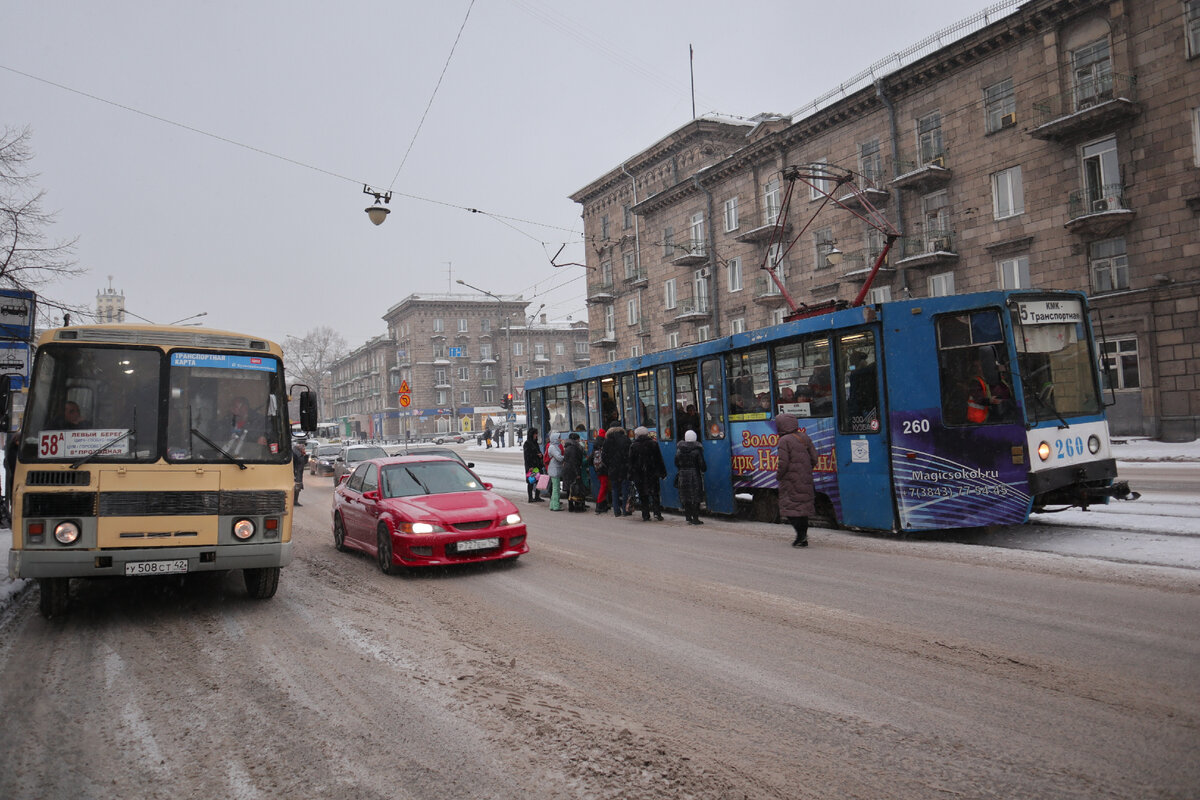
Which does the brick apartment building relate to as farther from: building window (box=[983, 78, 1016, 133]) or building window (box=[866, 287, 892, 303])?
building window (box=[983, 78, 1016, 133])

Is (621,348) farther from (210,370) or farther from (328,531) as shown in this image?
(210,370)

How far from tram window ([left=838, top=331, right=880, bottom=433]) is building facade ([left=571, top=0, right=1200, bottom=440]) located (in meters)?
6.37

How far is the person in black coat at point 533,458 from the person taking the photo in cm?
1934

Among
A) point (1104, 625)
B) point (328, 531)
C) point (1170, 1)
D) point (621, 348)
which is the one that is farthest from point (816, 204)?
point (1104, 625)

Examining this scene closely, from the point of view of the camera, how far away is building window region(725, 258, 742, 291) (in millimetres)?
39062

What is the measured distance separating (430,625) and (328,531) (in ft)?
29.2

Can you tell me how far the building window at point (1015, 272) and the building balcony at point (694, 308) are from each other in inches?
628

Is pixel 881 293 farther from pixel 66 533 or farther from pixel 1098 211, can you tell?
pixel 66 533

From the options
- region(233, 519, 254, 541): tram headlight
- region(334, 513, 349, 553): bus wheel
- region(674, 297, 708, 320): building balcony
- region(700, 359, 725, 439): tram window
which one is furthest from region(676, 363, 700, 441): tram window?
region(674, 297, 708, 320): building balcony

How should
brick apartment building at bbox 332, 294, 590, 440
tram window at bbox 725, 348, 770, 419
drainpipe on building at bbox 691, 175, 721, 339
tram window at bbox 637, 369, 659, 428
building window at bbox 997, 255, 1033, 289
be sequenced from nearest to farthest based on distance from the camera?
1. tram window at bbox 725, 348, 770, 419
2. tram window at bbox 637, 369, 659, 428
3. building window at bbox 997, 255, 1033, 289
4. drainpipe on building at bbox 691, 175, 721, 339
5. brick apartment building at bbox 332, 294, 590, 440

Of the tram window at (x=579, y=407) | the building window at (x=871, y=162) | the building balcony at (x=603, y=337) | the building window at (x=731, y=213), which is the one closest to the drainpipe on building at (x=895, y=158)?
the building window at (x=871, y=162)

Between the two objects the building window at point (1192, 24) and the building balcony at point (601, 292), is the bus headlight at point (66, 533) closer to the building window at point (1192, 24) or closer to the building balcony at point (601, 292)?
the building window at point (1192, 24)

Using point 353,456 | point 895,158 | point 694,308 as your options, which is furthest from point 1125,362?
point 353,456

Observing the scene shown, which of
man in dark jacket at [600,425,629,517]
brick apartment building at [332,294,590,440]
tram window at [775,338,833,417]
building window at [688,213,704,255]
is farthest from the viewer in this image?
brick apartment building at [332,294,590,440]
